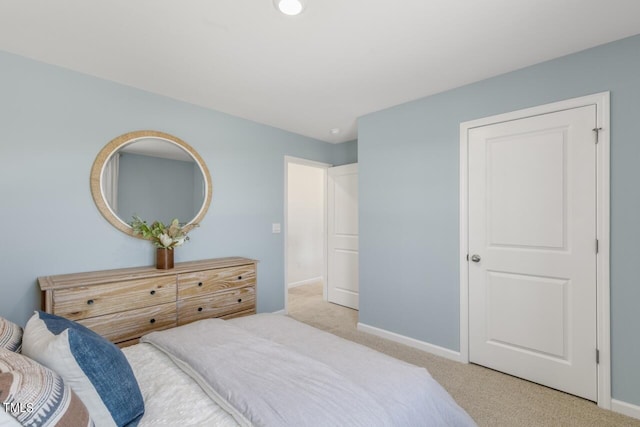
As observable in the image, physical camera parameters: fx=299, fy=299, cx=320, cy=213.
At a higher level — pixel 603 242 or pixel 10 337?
pixel 603 242

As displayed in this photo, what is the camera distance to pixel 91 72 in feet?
7.76

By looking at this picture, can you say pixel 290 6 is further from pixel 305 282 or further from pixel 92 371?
pixel 305 282

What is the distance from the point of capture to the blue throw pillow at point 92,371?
0.91 meters

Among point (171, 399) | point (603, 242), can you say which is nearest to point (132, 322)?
point (171, 399)

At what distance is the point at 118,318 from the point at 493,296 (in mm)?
2943

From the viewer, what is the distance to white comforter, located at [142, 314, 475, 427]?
103 centimetres

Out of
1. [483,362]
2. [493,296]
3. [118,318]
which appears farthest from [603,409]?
[118,318]

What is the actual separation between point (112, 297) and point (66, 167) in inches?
42.5

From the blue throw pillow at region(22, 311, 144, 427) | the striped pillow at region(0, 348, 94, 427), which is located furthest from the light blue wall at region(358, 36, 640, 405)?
the striped pillow at region(0, 348, 94, 427)

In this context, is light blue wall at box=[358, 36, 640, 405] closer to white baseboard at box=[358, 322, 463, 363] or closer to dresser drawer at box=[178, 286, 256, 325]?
white baseboard at box=[358, 322, 463, 363]

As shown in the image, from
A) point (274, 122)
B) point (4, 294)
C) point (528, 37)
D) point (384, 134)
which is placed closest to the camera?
point (528, 37)

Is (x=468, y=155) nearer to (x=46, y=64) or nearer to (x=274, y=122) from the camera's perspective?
(x=274, y=122)

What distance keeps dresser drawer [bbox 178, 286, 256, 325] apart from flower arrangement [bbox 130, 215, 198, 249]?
0.51 metres

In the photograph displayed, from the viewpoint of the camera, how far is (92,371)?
0.96m
